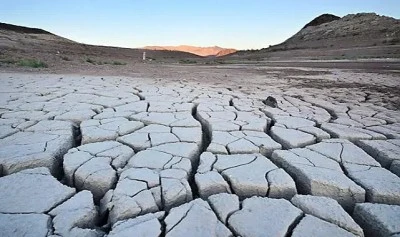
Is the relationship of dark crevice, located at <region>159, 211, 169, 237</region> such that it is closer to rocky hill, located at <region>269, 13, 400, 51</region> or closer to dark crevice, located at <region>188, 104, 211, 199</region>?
dark crevice, located at <region>188, 104, 211, 199</region>

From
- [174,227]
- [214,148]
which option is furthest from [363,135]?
[174,227]

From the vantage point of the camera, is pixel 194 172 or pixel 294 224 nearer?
pixel 294 224

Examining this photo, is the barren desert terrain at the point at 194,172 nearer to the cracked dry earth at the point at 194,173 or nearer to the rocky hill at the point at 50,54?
the cracked dry earth at the point at 194,173

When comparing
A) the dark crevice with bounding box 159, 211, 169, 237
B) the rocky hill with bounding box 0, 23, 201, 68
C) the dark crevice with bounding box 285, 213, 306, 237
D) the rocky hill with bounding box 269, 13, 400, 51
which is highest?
the rocky hill with bounding box 269, 13, 400, 51

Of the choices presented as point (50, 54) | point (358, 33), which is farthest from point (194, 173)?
point (358, 33)

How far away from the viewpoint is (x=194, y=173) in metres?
1.87

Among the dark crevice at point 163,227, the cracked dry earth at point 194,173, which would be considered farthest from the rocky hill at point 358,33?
the dark crevice at point 163,227

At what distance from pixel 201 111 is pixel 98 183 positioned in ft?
5.90

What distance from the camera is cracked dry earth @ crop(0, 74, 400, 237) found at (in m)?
1.32

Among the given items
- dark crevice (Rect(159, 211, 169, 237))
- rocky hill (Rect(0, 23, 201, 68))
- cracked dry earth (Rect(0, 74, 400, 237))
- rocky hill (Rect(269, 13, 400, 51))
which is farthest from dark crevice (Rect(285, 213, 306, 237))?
rocky hill (Rect(269, 13, 400, 51))

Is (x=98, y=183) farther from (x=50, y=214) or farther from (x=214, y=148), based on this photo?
(x=214, y=148)

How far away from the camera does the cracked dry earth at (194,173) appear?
132 cm

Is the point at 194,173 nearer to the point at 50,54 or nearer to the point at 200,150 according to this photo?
the point at 200,150

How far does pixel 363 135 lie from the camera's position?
245cm
